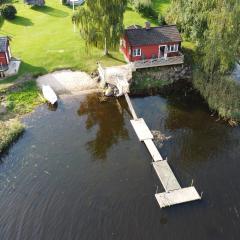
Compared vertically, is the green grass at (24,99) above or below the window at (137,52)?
below

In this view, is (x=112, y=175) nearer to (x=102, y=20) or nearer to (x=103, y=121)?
(x=103, y=121)

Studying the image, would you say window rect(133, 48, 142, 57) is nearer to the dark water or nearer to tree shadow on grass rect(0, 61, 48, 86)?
the dark water

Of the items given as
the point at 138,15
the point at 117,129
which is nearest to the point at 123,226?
the point at 117,129

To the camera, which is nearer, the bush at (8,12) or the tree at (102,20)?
the tree at (102,20)

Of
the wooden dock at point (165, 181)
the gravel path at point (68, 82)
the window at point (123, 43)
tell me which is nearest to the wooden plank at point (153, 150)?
the wooden dock at point (165, 181)

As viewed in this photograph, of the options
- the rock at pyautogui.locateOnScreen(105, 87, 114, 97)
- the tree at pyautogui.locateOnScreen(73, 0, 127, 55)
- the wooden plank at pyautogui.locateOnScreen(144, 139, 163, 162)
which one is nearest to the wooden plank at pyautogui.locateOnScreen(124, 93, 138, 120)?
the rock at pyautogui.locateOnScreen(105, 87, 114, 97)

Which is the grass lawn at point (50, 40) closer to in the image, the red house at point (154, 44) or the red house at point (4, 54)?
the red house at point (4, 54)

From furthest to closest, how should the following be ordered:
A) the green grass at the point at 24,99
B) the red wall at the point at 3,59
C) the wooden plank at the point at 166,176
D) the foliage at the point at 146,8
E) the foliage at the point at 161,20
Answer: the foliage at the point at 146,8 < the foliage at the point at 161,20 < the red wall at the point at 3,59 < the green grass at the point at 24,99 < the wooden plank at the point at 166,176
